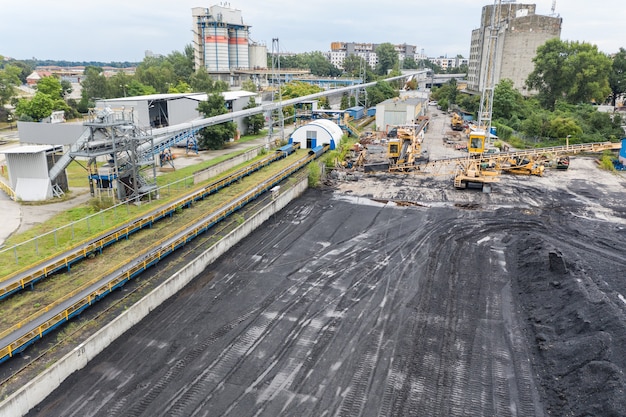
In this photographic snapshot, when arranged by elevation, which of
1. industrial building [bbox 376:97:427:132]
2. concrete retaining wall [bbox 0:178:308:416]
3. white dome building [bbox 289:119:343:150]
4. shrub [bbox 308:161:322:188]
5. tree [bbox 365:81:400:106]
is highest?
tree [bbox 365:81:400:106]

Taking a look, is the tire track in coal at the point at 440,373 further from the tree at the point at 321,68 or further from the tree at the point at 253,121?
the tree at the point at 321,68

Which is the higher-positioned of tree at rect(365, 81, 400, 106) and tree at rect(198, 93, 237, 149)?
tree at rect(365, 81, 400, 106)

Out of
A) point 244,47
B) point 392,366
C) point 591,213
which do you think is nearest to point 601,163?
point 591,213

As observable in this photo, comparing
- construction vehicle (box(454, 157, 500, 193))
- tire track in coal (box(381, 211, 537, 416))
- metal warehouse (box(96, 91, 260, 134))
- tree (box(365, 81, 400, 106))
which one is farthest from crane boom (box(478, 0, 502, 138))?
tree (box(365, 81, 400, 106))

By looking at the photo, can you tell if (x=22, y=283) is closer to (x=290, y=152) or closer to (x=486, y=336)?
(x=486, y=336)

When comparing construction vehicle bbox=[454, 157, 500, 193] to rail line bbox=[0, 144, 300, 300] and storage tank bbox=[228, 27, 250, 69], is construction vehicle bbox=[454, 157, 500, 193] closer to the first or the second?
rail line bbox=[0, 144, 300, 300]
